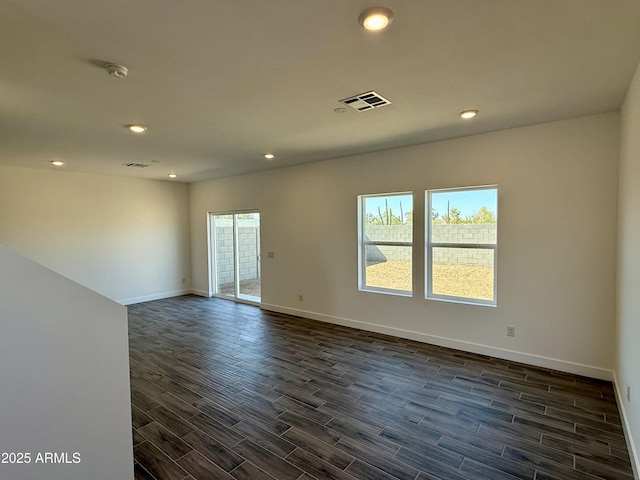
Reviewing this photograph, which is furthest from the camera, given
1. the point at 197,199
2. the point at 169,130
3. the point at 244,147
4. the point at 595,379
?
the point at 197,199

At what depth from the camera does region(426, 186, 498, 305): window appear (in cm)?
393

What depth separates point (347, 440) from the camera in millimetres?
2375

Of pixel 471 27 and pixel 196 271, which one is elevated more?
pixel 471 27

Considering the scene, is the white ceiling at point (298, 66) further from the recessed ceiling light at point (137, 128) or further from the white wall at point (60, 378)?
the white wall at point (60, 378)

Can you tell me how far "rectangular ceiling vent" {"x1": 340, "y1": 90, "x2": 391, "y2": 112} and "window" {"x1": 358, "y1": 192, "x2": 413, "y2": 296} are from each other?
1.81m

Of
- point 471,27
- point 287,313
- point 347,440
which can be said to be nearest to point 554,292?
point 347,440

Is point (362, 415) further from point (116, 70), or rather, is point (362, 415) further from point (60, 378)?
point (116, 70)

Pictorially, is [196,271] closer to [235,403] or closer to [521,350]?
[235,403]

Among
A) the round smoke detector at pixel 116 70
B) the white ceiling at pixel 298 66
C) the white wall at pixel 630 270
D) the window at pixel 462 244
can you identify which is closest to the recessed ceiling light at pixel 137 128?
the white ceiling at pixel 298 66

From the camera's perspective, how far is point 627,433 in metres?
2.33

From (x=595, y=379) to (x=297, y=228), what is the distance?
4393 mm

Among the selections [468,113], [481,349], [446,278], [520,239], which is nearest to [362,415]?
[481,349]

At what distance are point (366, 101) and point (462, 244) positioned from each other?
7.59 ft

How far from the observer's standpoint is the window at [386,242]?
181 inches
